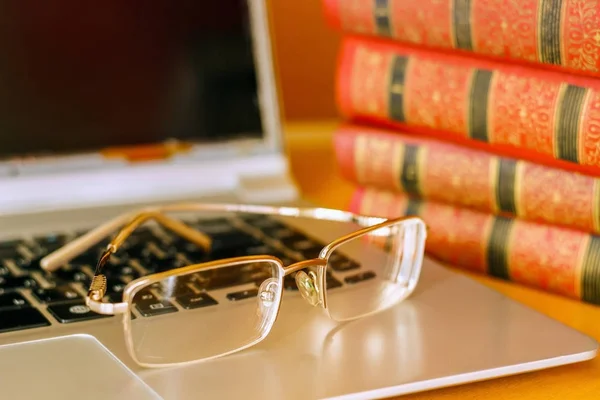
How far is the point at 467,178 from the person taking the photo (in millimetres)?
560

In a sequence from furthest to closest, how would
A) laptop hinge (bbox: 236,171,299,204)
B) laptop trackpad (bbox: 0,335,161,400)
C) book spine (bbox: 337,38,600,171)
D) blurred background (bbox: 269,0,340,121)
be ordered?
1. blurred background (bbox: 269,0,340,121)
2. laptop hinge (bbox: 236,171,299,204)
3. book spine (bbox: 337,38,600,171)
4. laptop trackpad (bbox: 0,335,161,400)

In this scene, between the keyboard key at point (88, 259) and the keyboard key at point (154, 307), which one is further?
the keyboard key at point (88, 259)

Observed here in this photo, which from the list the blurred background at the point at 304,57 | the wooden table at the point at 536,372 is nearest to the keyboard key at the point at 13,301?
the wooden table at the point at 536,372

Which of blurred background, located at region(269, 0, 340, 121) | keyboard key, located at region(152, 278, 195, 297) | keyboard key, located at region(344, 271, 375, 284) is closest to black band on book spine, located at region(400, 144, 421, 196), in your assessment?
keyboard key, located at region(344, 271, 375, 284)

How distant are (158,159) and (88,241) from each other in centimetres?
16

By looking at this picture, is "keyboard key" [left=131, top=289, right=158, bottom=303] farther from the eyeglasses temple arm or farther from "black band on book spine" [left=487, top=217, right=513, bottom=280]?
"black band on book spine" [left=487, top=217, right=513, bottom=280]

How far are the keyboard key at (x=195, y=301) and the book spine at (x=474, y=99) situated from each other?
210 millimetres

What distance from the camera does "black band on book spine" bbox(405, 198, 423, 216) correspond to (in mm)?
611

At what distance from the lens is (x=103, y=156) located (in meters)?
0.70

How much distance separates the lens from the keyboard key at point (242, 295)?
1.51ft

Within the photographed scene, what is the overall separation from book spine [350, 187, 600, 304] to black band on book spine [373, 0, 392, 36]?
0.41 ft

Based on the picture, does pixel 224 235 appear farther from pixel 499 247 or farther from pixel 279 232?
pixel 499 247

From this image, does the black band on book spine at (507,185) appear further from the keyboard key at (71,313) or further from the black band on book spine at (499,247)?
the keyboard key at (71,313)

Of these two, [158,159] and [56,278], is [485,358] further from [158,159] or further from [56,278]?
[158,159]
